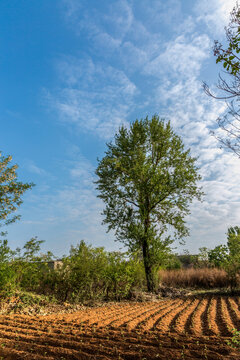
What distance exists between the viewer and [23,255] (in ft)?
28.2

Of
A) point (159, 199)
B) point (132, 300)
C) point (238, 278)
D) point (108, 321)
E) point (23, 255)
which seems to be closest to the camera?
point (108, 321)

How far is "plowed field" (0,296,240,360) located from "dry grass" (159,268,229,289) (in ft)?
30.6

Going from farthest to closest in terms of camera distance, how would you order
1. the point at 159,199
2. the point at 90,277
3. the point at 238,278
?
the point at 159,199
the point at 238,278
the point at 90,277

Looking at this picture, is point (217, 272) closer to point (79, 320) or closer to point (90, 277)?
point (90, 277)

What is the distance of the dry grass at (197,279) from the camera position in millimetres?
15125

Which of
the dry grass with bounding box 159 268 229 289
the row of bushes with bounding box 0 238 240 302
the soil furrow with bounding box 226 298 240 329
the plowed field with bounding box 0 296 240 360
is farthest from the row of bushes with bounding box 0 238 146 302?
the dry grass with bounding box 159 268 229 289

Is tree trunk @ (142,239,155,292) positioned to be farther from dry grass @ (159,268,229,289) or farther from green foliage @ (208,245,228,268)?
green foliage @ (208,245,228,268)

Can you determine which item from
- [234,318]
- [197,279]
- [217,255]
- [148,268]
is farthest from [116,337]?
[217,255]

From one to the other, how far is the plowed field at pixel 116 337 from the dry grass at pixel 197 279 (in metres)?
9.33

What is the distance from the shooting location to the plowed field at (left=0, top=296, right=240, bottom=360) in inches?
162

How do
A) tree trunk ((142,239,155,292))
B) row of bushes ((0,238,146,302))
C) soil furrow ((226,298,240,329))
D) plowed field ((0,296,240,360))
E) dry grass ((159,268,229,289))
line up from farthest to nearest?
dry grass ((159,268,229,289)), tree trunk ((142,239,155,292)), row of bushes ((0,238,146,302)), soil furrow ((226,298,240,329)), plowed field ((0,296,240,360))

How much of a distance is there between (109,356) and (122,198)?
10219 mm

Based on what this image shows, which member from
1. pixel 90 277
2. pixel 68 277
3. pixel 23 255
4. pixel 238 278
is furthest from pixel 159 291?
pixel 23 255

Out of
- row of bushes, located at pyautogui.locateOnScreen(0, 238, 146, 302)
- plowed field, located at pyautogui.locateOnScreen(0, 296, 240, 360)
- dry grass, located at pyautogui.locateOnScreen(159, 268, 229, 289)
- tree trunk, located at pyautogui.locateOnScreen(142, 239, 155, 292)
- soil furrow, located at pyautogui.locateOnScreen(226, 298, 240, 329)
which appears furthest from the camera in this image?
dry grass, located at pyautogui.locateOnScreen(159, 268, 229, 289)
